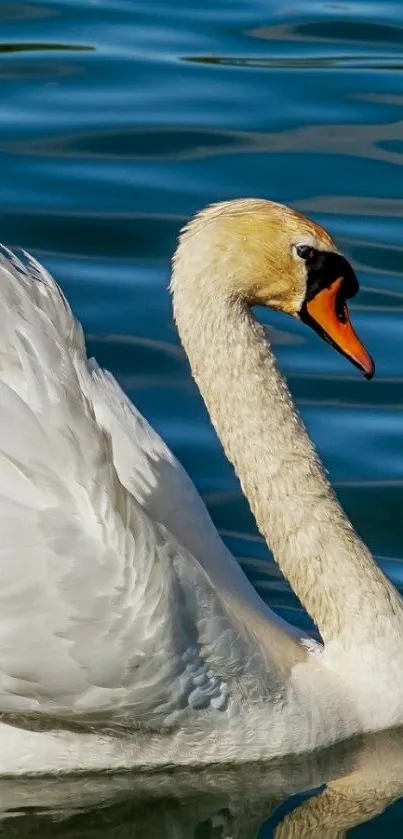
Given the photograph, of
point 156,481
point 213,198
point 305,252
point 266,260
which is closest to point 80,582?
point 156,481

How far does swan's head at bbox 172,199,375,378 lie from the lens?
6062mm

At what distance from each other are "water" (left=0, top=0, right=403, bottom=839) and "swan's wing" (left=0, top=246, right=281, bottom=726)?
45cm

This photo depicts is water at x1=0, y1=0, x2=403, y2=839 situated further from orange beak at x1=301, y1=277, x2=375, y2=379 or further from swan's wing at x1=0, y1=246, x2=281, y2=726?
orange beak at x1=301, y1=277, x2=375, y2=379

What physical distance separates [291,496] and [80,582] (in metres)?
1.13

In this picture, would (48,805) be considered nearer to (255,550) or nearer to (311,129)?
(255,550)

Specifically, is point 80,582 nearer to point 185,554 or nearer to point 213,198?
point 185,554

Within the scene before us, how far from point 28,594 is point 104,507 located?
0.34 m

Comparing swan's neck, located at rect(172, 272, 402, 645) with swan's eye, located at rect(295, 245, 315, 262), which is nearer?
swan's eye, located at rect(295, 245, 315, 262)

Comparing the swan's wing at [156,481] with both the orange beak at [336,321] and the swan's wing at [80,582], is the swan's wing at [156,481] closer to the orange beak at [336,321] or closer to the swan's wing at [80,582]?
the swan's wing at [80,582]

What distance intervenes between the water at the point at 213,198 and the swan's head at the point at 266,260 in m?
1.38

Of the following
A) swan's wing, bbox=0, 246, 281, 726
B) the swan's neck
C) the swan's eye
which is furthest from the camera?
the swan's neck

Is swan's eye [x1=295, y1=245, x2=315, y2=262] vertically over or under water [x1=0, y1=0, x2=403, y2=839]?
over

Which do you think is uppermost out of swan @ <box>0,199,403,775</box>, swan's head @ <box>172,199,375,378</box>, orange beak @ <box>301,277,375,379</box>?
swan's head @ <box>172,199,375,378</box>

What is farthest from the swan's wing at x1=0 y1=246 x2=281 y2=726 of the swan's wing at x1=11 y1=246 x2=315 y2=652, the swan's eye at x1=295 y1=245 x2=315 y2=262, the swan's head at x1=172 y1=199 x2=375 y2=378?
the swan's eye at x1=295 y1=245 x2=315 y2=262
